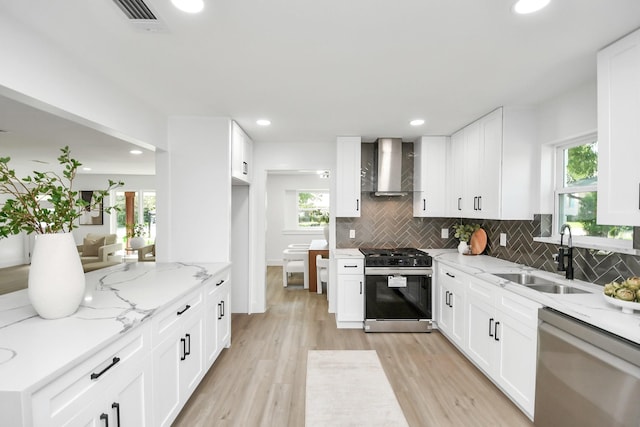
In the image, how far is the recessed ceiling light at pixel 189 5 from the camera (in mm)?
1367

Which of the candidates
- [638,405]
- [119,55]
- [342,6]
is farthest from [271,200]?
[638,405]

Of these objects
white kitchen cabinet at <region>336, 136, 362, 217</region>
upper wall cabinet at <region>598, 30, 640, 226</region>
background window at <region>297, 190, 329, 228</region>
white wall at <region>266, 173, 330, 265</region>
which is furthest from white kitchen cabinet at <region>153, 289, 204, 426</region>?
background window at <region>297, 190, 329, 228</region>

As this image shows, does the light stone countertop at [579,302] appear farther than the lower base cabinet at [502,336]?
No

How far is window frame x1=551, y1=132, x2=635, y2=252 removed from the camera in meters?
2.17

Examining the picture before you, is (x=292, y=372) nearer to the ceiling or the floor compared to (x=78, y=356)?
nearer to the floor

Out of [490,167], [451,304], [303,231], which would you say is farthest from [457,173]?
[303,231]

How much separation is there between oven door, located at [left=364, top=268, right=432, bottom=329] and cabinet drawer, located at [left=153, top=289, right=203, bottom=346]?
6.51ft

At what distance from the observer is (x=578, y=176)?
2574 mm

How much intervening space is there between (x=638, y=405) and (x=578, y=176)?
6.14 feet

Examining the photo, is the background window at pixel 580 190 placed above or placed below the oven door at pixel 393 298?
above

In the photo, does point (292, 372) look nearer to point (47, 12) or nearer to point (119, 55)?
point (119, 55)

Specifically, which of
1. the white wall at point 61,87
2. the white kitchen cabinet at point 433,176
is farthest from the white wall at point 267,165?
the white wall at point 61,87

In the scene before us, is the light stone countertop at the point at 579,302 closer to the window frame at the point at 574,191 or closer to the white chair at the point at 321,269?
the window frame at the point at 574,191

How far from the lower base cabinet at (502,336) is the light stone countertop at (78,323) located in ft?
7.54
